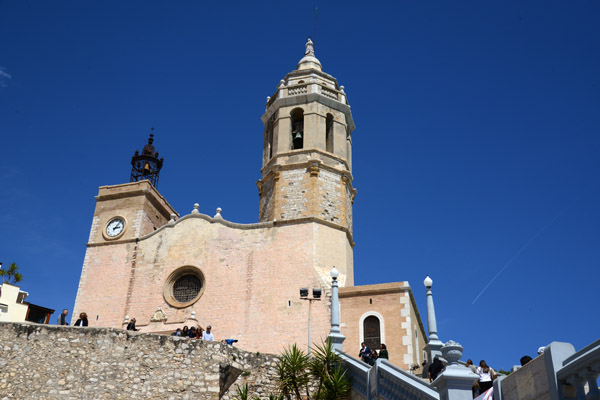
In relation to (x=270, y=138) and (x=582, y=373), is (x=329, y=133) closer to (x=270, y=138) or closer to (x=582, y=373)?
(x=270, y=138)

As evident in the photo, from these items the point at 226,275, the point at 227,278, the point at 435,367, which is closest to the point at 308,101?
the point at 226,275

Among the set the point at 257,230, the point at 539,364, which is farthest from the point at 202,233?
the point at 539,364

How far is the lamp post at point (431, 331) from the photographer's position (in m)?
14.0

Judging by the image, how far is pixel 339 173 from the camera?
94.1 ft

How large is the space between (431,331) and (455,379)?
6.43 m

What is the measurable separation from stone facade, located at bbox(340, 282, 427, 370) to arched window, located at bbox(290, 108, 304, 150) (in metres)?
8.74

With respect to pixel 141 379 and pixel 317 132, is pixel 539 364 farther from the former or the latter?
pixel 317 132

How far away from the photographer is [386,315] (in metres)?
23.2

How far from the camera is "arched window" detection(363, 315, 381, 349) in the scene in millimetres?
22922

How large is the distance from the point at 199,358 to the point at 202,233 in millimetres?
10813

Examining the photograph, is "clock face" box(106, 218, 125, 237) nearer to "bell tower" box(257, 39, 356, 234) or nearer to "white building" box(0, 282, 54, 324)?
"white building" box(0, 282, 54, 324)

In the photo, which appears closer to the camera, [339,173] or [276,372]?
[276,372]

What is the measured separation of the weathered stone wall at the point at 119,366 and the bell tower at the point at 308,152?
10.3m

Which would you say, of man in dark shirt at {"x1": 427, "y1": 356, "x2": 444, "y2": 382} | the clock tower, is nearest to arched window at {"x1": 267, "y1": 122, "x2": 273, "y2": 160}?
the clock tower
